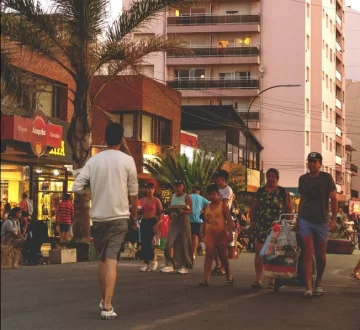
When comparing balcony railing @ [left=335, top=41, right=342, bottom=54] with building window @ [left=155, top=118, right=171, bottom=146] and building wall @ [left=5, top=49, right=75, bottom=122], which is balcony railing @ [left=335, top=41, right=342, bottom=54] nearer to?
building window @ [left=155, top=118, right=171, bottom=146]

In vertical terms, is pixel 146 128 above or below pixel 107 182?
above

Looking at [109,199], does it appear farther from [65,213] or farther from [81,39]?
[65,213]

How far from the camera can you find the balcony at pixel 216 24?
75938 mm

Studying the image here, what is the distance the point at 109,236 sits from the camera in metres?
8.99

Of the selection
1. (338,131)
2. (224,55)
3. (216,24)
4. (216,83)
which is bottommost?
(338,131)

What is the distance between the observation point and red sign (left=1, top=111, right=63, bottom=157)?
2323 centimetres

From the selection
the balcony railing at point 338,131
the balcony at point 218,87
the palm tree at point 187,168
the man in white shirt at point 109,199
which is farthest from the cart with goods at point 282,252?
the balcony railing at point 338,131

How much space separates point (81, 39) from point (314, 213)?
10743mm

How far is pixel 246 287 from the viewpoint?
43.4 feet

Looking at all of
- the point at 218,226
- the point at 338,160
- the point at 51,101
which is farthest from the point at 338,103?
the point at 218,226

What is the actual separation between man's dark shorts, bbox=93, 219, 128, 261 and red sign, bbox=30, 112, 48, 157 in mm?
15883

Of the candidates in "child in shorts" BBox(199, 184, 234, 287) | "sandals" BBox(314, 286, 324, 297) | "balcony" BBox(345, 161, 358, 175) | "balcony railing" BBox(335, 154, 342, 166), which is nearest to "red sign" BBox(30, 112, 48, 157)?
"child in shorts" BBox(199, 184, 234, 287)

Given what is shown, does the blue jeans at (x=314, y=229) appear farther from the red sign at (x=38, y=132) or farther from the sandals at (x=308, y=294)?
the red sign at (x=38, y=132)

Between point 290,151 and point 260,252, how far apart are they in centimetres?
6528
